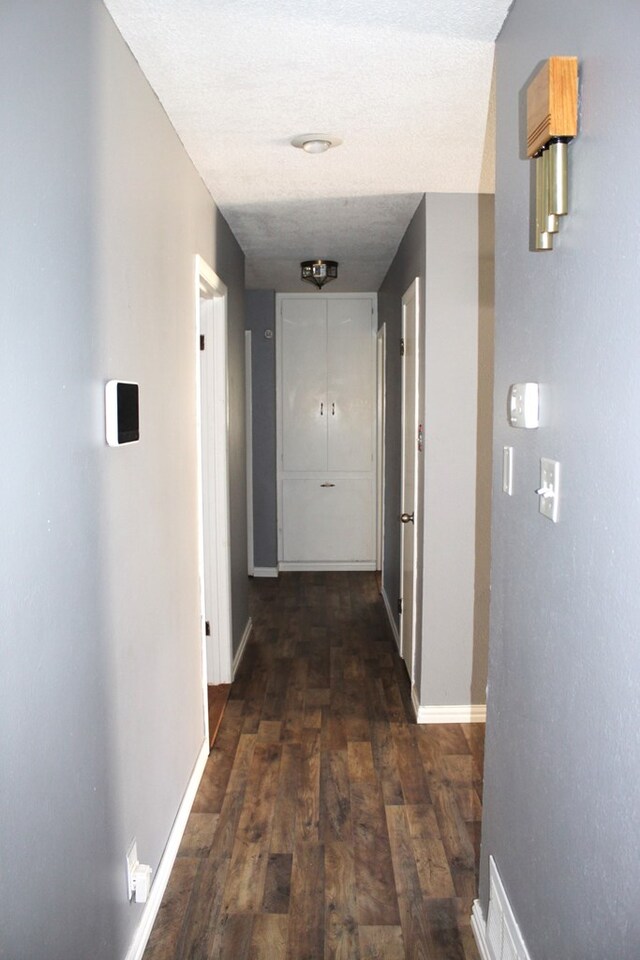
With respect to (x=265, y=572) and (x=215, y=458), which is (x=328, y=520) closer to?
(x=265, y=572)

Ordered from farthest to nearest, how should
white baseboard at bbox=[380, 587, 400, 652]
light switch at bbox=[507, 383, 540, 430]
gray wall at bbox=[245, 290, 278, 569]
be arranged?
gray wall at bbox=[245, 290, 278, 569] < white baseboard at bbox=[380, 587, 400, 652] < light switch at bbox=[507, 383, 540, 430]

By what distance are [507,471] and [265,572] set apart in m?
4.78

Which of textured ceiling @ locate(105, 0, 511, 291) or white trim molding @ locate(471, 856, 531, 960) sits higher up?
textured ceiling @ locate(105, 0, 511, 291)

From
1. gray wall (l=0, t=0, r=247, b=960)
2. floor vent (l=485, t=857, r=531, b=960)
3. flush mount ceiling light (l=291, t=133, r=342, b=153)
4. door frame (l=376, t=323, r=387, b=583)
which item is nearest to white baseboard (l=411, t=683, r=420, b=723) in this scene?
gray wall (l=0, t=0, r=247, b=960)

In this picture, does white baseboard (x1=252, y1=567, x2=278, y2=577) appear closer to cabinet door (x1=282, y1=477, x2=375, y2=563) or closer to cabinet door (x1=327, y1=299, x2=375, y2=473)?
cabinet door (x1=282, y1=477, x2=375, y2=563)

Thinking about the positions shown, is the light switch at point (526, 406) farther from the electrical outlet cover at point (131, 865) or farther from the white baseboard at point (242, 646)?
the white baseboard at point (242, 646)

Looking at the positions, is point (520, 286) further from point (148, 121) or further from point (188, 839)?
point (188, 839)

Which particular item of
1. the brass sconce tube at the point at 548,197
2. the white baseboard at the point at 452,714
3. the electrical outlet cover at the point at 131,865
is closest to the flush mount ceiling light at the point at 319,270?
the white baseboard at the point at 452,714

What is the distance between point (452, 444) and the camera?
3301mm

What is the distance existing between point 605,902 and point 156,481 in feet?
5.15

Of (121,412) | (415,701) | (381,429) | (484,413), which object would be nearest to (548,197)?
(121,412)

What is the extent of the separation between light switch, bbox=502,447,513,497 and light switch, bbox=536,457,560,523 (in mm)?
239

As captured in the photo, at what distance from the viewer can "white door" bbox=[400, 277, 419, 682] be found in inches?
141

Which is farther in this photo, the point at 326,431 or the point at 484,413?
the point at 326,431
